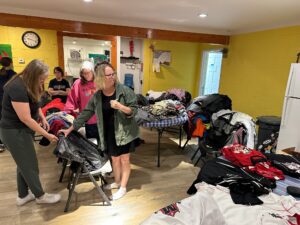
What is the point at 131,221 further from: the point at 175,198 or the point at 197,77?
the point at 197,77

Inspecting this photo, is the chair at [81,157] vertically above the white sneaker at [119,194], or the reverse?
the chair at [81,157]

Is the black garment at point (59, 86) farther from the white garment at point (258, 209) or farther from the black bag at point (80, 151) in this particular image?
the white garment at point (258, 209)

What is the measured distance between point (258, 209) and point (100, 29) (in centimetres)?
376

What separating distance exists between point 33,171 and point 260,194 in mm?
1975

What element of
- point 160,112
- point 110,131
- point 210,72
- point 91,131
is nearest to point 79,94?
point 91,131

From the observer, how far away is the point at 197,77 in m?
6.41

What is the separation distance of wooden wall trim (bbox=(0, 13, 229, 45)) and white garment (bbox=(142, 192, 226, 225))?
3660 mm

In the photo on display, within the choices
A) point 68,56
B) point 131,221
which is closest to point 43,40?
point 68,56

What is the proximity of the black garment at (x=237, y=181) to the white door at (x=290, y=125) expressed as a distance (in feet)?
6.14

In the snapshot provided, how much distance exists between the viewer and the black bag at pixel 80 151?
1999 mm

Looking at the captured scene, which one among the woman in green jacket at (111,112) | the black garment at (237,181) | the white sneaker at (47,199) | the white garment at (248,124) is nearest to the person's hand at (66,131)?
the woman in green jacket at (111,112)

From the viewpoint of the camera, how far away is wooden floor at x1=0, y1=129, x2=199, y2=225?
2.13 m

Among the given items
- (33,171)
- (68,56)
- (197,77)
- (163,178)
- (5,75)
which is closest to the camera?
(33,171)

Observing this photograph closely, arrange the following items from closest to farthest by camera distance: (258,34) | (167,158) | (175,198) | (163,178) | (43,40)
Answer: (175,198), (163,178), (167,158), (258,34), (43,40)
